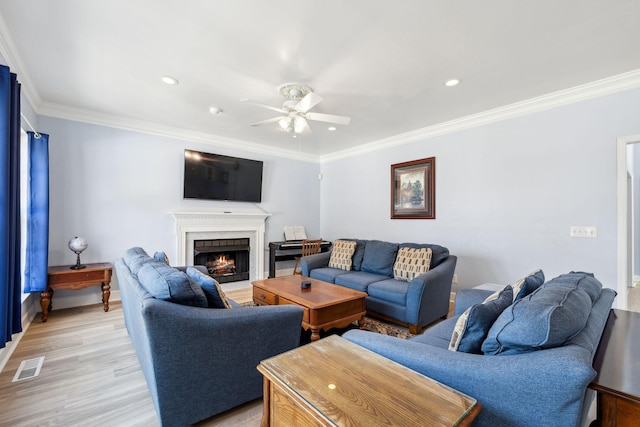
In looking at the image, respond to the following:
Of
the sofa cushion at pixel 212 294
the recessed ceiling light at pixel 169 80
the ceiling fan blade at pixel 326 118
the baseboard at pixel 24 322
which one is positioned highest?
the recessed ceiling light at pixel 169 80

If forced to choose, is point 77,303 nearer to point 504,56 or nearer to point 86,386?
point 86,386

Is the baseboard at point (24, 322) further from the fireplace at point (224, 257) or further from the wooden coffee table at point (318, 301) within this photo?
the wooden coffee table at point (318, 301)

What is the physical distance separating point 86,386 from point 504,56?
4204 millimetres

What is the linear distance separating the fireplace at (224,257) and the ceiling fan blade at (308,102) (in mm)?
2977

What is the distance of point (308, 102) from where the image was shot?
2.69m

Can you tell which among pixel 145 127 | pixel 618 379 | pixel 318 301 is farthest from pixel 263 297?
pixel 145 127

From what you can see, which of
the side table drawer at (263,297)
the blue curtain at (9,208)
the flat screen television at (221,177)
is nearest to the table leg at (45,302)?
the blue curtain at (9,208)

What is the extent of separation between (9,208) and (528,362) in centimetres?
306

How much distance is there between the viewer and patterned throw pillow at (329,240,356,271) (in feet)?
14.0

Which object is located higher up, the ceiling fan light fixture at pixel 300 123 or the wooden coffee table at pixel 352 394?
the ceiling fan light fixture at pixel 300 123

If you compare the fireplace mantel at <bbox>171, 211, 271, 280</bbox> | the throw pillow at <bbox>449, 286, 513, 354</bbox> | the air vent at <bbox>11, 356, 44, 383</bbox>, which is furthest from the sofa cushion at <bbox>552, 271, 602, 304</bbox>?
the fireplace mantel at <bbox>171, 211, 271, 280</bbox>

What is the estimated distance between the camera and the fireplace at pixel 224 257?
4789mm

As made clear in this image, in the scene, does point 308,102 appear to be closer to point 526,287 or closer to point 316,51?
point 316,51

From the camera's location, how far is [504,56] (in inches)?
96.7
